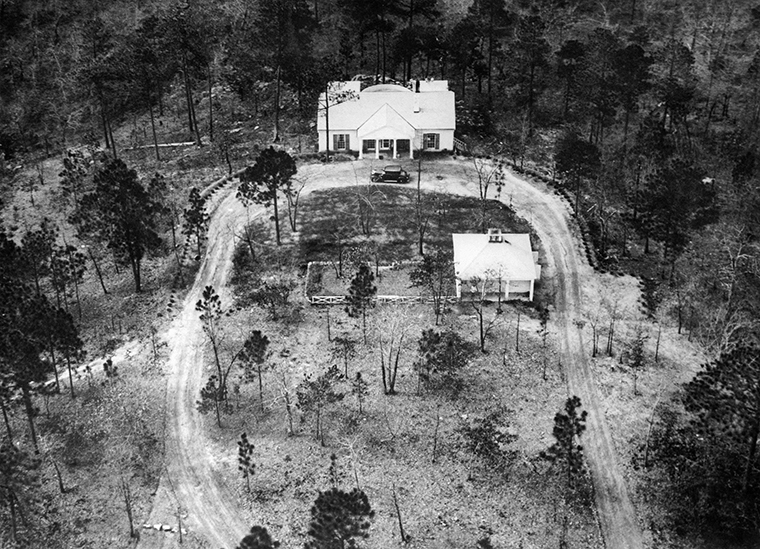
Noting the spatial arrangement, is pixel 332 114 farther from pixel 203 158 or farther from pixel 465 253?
pixel 465 253

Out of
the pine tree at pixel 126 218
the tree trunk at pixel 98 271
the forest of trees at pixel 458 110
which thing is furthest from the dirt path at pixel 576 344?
the tree trunk at pixel 98 271

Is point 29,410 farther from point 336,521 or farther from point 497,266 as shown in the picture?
point 497,266

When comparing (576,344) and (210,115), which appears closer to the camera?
(576,344)

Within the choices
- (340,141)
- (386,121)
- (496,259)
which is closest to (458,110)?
(386,121)

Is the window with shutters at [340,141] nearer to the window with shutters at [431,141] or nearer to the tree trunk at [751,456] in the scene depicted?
the window with shutters at [431,141]

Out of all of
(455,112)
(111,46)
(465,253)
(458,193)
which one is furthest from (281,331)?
(111,46)

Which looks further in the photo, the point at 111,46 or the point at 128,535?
the point at 111,46

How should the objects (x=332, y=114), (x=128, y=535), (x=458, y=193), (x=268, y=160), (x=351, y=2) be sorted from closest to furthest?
(x=128, y=535)
(x=268, y=160)
(x=458, y=193)
(x=332, y=114)
(x=351, y=2)
